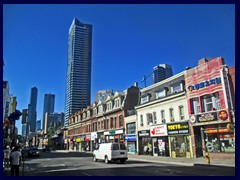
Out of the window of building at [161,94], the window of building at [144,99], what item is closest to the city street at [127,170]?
the window of building at [161,94]

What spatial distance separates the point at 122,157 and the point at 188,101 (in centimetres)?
1044

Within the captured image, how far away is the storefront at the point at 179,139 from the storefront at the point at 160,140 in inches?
32.5

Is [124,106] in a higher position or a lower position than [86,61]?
lower

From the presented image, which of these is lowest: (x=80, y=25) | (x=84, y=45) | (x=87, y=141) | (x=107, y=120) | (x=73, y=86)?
(x=87, y=141)

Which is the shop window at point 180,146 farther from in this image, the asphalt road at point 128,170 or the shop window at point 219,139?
the asphalt road at point 128,170

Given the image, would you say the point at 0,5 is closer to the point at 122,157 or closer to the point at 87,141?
the point at 122,157

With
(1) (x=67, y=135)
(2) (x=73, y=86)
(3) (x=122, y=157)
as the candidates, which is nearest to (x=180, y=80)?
(3) (x=122, y=157)

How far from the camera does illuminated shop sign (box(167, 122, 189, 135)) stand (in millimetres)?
27253

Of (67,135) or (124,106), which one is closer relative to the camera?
(124,106)

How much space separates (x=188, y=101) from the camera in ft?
89.2

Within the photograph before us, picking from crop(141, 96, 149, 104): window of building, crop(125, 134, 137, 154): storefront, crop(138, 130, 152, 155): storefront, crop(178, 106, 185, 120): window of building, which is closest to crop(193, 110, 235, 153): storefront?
crop(178, 106, 185, 120): window of building

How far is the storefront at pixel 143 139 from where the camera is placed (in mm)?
34106

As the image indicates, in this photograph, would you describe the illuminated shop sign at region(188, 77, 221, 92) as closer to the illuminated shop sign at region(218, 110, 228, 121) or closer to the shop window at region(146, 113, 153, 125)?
the illuminated shop sign at region(218, 110, 228, 121)

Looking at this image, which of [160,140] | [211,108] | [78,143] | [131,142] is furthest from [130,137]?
[78,143]
